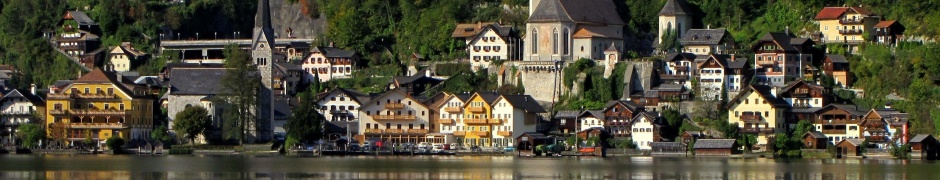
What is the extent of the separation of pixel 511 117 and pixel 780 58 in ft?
40.8

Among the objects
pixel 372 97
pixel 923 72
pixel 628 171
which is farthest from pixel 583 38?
pixel 628 171

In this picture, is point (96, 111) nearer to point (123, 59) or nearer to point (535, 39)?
point (123, 59)

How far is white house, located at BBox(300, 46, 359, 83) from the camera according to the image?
120438 mm

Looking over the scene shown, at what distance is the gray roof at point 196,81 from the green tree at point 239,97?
242 centimetres

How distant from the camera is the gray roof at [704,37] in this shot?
368ft

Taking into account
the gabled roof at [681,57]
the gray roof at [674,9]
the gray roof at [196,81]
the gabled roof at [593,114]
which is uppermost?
the gray roof at [674,9]

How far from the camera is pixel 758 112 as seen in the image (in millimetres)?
103938

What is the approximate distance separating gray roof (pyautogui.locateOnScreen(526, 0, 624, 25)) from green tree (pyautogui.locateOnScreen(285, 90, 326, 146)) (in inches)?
579

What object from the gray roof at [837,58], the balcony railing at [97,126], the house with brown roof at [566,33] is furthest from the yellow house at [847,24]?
the balcony railing at [97,126]

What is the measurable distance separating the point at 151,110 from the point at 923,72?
1377 inches

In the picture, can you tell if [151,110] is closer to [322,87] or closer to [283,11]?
[322,87]

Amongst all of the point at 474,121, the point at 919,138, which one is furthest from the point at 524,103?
the point at 919,138

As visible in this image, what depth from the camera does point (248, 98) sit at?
106 m

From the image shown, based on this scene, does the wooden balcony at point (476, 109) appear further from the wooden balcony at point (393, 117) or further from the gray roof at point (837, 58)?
the gray roof at point (837, 58)
